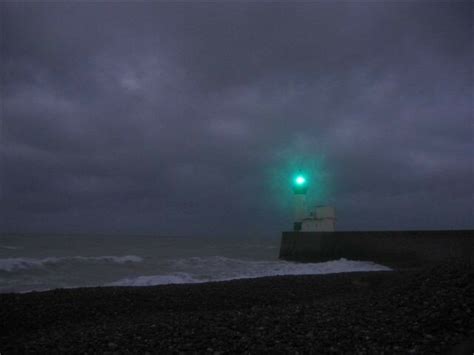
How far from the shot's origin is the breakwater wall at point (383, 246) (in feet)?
65.6

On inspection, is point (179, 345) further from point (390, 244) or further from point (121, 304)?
point (390, 244)

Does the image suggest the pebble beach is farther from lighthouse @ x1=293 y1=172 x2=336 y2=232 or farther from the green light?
the green light

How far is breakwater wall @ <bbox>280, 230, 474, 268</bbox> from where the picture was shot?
65.6 feet

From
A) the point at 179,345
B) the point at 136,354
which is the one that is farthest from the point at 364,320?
the point at 136,354

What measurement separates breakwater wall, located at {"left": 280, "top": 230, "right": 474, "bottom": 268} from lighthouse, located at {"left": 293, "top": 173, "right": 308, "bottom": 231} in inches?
51.6

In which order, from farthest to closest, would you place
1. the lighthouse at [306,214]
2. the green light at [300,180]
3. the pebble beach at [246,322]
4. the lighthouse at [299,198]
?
the green light at [300,180] → the lighthouse at [299,198] → the lighthouse at [306,214] → the pebble beach at [246,322]

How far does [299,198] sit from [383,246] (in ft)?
28.4

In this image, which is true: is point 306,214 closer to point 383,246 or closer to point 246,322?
point 383,246

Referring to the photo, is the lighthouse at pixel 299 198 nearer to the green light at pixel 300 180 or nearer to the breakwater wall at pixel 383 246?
the green light at pixel 300 180

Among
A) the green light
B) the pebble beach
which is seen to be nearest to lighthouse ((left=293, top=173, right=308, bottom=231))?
the green light

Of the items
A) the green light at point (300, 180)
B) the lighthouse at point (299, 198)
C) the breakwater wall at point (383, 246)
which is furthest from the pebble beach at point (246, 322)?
the green light at point (300, 180)

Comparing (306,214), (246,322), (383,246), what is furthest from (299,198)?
(246,322)

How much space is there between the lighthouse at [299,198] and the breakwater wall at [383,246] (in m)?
1.31

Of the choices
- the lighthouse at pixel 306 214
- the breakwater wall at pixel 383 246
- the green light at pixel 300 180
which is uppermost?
the green light at pixel 300 180
